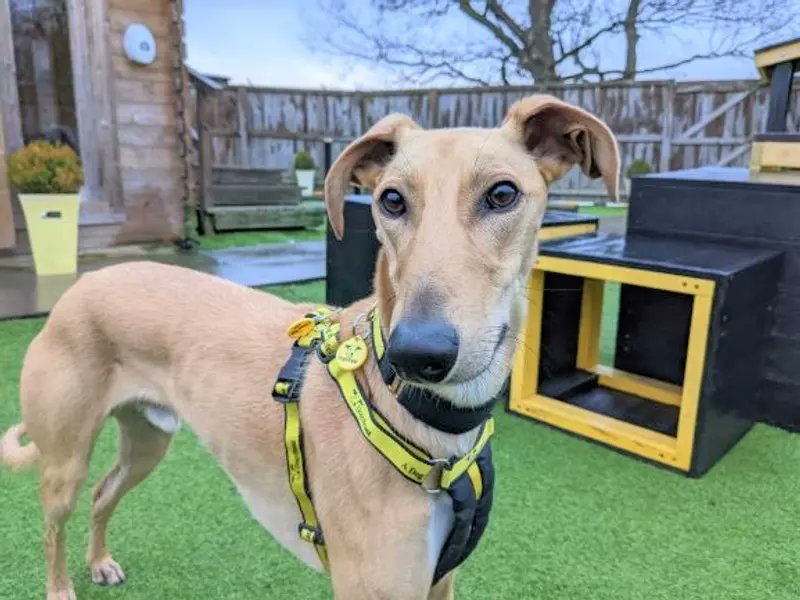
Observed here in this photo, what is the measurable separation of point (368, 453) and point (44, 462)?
116 cm

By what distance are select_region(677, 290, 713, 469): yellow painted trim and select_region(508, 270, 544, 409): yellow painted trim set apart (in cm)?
81

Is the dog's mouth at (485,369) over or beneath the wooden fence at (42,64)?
beneath

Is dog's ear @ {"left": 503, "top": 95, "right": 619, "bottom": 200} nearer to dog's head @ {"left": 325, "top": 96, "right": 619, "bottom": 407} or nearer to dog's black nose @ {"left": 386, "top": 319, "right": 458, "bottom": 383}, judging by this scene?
dog's head @ {"left": 325, "top": 96, "right": 619, "bottom": 407}

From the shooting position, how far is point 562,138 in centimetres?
162

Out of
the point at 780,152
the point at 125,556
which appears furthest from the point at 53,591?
the point at 780,152

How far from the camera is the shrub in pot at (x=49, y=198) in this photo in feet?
18.9

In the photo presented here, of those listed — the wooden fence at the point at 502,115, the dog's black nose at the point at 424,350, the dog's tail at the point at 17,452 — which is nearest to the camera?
the dog's black nose at the point at 424,350

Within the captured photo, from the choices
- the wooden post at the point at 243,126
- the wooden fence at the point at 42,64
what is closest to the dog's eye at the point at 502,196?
the wooden fence at the point at 42,64

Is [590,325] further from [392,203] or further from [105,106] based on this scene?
[105,106]

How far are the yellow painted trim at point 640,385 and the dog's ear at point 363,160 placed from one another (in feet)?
8.78

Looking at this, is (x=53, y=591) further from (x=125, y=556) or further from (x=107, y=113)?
(x=107, y=113)

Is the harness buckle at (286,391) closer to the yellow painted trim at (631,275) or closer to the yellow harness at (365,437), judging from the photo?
the yellow harness at (365,437)

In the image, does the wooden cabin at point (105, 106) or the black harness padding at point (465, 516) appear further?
the wooden cabin at point (105, 106)

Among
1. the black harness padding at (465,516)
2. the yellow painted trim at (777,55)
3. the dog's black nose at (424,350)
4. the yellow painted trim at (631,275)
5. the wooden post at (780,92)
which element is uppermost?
the yellow painted trim at (777,55)
